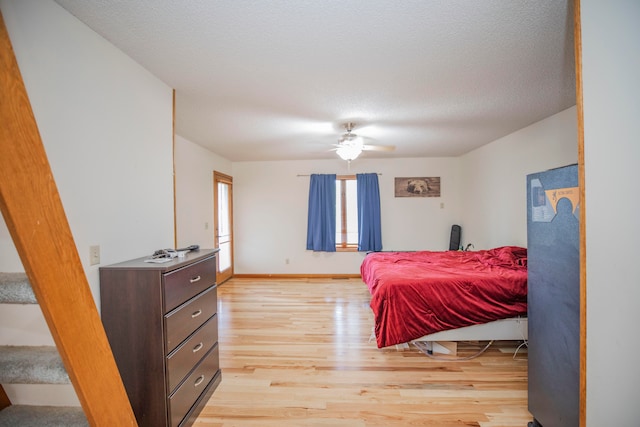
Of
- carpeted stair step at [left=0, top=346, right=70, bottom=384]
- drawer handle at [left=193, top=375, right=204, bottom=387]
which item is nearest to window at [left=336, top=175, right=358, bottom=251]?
drawer handle at [left=193, top=375, right=204, bottom=387]

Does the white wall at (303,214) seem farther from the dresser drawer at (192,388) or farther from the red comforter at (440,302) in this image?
the dresser drawer at (192,388)

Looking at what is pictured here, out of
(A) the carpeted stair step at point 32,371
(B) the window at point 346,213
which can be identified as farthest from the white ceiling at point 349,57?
(B) the window at point 346,213

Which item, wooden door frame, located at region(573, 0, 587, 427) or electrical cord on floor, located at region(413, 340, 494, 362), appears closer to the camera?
wooden door frame, located at region(573, 0, 587, 427)

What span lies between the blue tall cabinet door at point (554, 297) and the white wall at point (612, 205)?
312 mm

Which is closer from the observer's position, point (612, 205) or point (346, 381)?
point (612, 205)

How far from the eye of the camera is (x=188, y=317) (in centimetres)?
186

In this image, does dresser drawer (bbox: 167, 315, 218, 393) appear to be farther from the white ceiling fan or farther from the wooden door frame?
the white ceiling fan

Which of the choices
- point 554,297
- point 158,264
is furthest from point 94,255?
point 554,297

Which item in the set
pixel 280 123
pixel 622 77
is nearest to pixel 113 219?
pixel 280 123

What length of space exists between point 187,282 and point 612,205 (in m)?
2.29

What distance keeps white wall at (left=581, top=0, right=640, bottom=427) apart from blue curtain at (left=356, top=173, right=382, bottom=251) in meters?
4.54

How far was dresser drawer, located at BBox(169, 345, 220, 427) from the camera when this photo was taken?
169 cm

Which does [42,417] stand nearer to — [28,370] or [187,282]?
[28,370]

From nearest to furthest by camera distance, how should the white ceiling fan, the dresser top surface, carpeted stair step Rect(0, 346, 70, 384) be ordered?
carpeted stair step Rect(0, 346, 70, 384) < the dresser top surface < the white ceiling fan
